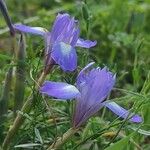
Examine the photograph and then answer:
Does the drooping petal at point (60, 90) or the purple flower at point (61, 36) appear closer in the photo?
the drooping petal at point (60, 90)

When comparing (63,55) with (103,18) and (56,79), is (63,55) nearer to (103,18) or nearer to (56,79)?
(56,79)

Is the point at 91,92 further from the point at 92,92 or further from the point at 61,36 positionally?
the point at 61,36

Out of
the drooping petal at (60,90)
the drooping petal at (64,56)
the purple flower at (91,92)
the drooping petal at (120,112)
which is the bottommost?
the drooping petal at (120,112)

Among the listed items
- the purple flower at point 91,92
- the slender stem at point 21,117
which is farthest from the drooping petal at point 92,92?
the slender stem at point 21,117

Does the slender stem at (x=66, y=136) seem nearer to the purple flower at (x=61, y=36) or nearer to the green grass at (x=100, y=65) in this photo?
the green grass at (x=100, y=65)

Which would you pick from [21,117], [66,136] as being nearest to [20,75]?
[21,117]

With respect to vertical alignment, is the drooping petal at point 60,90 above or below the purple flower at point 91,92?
above

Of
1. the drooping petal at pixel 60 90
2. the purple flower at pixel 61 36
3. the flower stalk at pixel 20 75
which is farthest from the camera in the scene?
the flower stalk at pixel 20 75
